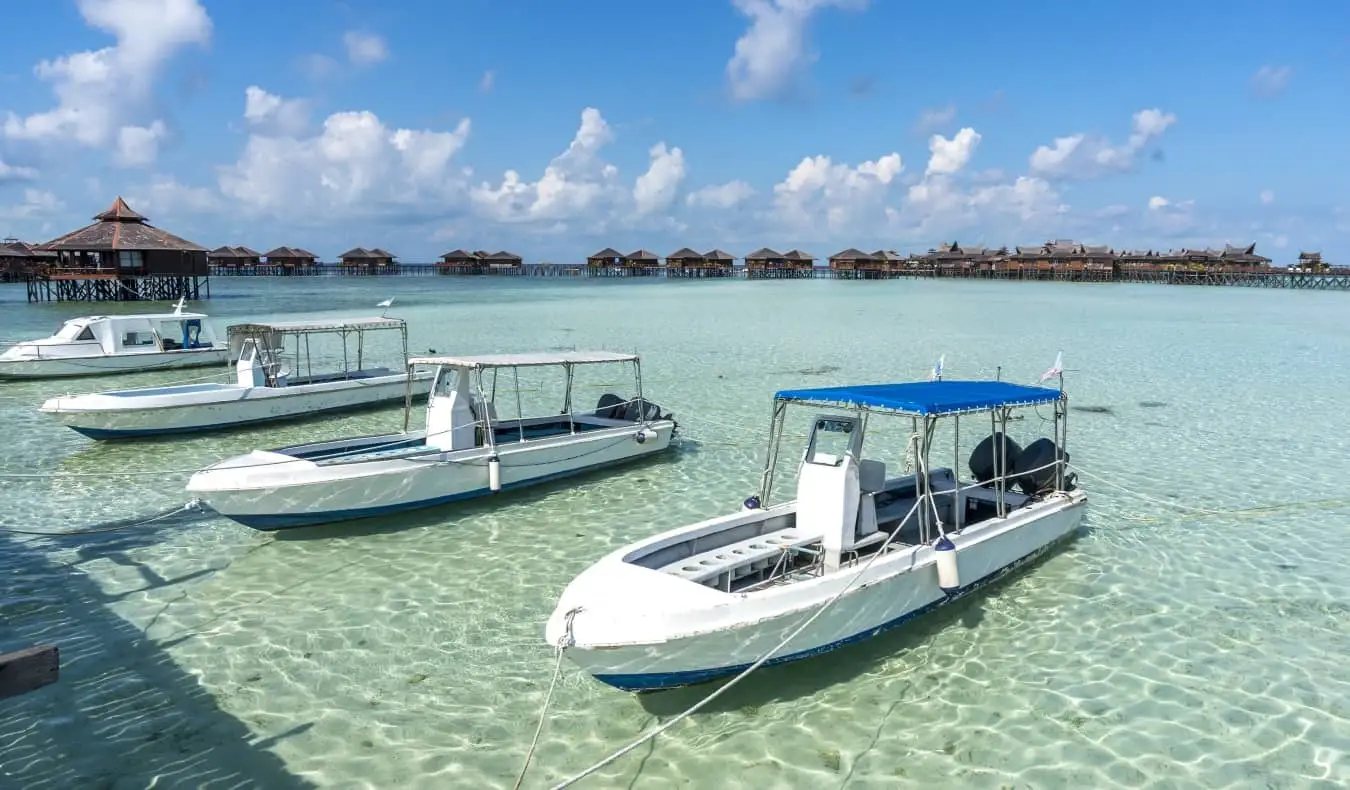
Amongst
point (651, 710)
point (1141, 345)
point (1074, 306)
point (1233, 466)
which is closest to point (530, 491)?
point (651, 710)

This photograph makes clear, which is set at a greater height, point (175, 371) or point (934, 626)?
point (175, 371)

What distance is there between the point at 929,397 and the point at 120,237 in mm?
57702

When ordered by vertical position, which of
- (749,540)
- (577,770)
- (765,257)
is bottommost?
(577,770)

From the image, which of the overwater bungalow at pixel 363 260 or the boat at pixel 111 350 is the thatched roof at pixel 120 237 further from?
the overwater bungalow at pixel 363 260

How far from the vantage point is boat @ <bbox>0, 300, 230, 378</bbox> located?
22969 mm

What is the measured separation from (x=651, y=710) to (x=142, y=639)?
488 cm

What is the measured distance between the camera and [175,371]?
79.4ft

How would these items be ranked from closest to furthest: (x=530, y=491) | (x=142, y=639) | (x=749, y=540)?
(x=142, y=639) < (x=749, y=540) < (x=530, y=491)

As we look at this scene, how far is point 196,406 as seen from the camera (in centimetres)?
Answer: 1599

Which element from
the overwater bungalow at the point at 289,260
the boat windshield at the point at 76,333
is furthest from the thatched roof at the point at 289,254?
the boat windshield at the point at 76,333

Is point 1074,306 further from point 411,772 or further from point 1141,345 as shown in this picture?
point 411,772

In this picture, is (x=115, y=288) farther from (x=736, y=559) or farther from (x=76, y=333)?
(x=736, y=559)

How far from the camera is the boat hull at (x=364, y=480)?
977cm

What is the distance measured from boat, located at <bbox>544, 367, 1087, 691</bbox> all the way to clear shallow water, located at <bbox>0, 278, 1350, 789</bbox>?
0.52m
